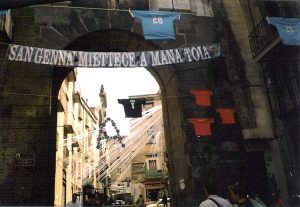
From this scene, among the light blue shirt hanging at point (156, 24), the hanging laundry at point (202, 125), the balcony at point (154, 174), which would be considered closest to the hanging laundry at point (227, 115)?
the hanging laundry at point (202, 125)

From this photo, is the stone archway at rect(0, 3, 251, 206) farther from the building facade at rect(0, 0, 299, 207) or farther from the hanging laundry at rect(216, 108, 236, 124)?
the hanging laundry at rect(216, 108, 236, 124)

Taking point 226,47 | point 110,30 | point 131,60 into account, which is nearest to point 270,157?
point 226,47

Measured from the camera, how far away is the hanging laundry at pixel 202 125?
13391mm

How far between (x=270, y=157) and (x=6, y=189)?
10.1 m

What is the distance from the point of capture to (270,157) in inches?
560

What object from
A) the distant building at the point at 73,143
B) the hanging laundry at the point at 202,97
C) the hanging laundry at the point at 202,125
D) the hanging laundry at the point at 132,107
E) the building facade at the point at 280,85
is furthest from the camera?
the distant building at the point at 73,143

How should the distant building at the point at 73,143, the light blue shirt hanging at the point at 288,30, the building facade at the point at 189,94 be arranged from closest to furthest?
1. the building facade at the point at 189,94
2. the light blue shirt hanging at the point at 288,30
3. the distant building at the point at 73,143

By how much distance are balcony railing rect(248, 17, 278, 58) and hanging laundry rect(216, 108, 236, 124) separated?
2.95m

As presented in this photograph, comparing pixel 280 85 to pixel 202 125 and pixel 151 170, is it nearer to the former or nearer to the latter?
pixel 202 125

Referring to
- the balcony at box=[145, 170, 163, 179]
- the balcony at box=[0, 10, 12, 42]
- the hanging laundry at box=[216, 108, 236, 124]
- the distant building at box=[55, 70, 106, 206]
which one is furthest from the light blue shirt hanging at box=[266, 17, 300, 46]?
the balcony at box=[145, 170, 163, 179]

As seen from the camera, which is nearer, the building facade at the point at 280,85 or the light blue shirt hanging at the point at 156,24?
the light blue shirt hanging at the point at 156,24

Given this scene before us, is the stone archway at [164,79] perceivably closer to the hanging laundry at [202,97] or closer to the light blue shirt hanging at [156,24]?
the hanging laundry at [202,97]

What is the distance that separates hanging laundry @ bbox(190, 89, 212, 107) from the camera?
44.9ft

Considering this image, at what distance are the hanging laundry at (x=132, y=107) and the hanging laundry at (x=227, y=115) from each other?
10.4 ft
